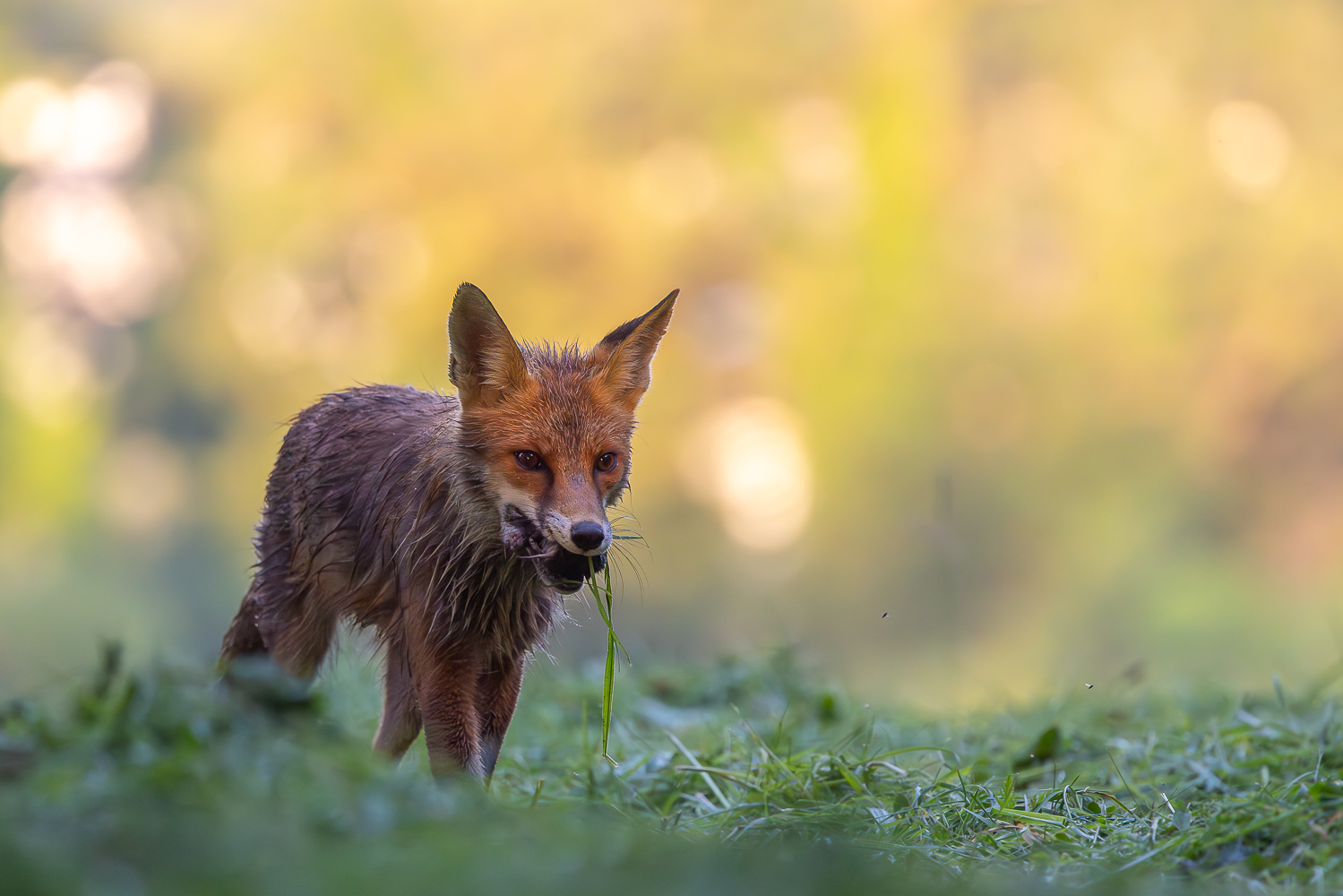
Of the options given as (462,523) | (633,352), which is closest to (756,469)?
(633,352)

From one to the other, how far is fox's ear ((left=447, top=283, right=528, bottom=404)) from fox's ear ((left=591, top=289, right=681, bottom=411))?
363 mm

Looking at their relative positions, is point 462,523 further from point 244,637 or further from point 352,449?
point 244,637

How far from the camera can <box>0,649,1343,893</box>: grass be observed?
6.52 feet

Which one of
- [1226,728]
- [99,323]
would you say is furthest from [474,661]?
[99,323]

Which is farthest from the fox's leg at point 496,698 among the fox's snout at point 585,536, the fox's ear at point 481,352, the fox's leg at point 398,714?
the fox's ear at point 481,352

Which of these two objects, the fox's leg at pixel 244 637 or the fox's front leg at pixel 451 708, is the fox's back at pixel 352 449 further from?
the fox's front leg at pixel 451 708

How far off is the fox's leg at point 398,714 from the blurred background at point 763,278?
1123 centimetres

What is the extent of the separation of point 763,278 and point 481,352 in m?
14.9

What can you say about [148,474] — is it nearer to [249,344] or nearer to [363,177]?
[249,344]

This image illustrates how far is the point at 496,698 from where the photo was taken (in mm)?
4441

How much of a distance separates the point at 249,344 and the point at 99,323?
2359 millimetres

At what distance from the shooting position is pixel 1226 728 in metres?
4.95

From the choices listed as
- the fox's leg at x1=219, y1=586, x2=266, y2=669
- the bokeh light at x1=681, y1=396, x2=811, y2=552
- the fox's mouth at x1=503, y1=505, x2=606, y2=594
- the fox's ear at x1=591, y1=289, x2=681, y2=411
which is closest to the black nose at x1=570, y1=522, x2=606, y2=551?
the fox's mouth at x1=503, y1=505, x2=606, y2=594

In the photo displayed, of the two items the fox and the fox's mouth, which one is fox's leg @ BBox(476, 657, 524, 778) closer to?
the fox
